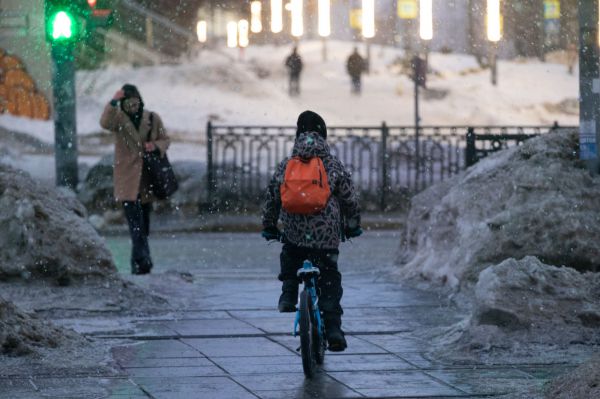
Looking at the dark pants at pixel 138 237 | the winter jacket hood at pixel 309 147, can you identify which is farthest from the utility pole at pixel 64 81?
the winter jacket hood at pixel 309 147

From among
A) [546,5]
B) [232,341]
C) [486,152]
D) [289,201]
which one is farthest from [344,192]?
[546,5]

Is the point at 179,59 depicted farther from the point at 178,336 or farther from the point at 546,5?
the point at 178,336

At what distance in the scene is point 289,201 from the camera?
8.16 meters

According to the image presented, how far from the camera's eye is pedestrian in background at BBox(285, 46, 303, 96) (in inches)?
1738

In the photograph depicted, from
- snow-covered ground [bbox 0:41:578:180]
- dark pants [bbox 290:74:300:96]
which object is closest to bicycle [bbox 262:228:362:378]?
snow-covered ground [bbox 0:41:578:180]

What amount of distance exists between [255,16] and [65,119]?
27.5 meters

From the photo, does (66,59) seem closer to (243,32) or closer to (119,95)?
(119,95)

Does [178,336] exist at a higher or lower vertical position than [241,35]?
lower

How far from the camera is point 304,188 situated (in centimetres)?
815

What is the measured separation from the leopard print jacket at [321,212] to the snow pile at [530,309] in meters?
1.16

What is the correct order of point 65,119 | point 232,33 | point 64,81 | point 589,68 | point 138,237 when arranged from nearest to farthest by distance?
1. point 589,68
2. point 138,237
3. point 64,81
4. point 65,119
5. point 232,33

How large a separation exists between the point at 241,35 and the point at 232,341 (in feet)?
124

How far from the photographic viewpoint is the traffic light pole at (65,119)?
19.6m

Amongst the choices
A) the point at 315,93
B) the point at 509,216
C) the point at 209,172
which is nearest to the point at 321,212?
the point at 509,216
